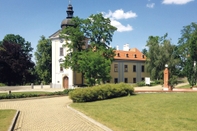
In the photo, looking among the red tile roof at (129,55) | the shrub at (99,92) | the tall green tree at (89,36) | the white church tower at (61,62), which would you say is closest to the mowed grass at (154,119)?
the shrub at (99,92)

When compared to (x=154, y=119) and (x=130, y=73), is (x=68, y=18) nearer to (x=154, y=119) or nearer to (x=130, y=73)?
(x=130, y=73)

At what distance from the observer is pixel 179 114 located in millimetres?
12031

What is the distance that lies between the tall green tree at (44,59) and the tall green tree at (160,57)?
2275cm

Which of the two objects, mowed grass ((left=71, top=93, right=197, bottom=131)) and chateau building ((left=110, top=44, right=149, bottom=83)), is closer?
mowed grass ((left=71, top=93, right=197, bottom=131))

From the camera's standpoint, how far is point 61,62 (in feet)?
148

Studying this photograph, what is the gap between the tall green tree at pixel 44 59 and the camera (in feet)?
185

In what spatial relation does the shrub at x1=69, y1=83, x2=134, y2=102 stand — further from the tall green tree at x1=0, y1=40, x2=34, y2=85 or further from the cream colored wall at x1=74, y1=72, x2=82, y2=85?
the tall green tree at x1=0, y1=40, x2=34, y2=85

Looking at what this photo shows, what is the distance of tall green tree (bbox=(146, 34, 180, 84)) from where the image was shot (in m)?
49.1

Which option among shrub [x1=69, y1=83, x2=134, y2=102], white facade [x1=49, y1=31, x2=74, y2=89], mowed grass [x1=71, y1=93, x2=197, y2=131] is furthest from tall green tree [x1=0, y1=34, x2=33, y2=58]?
mowed grass [x1=71, y1=93, x2=197, y2=131]

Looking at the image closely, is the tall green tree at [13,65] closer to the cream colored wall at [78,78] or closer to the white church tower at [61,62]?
the white church tower at [61,62]

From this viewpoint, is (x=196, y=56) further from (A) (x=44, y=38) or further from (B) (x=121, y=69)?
(A) (x=44, y=38)

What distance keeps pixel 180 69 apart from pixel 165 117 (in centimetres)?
4583

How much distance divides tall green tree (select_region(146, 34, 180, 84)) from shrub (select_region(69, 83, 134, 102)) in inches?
1069

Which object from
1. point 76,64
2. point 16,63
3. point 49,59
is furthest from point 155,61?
point 16,63
